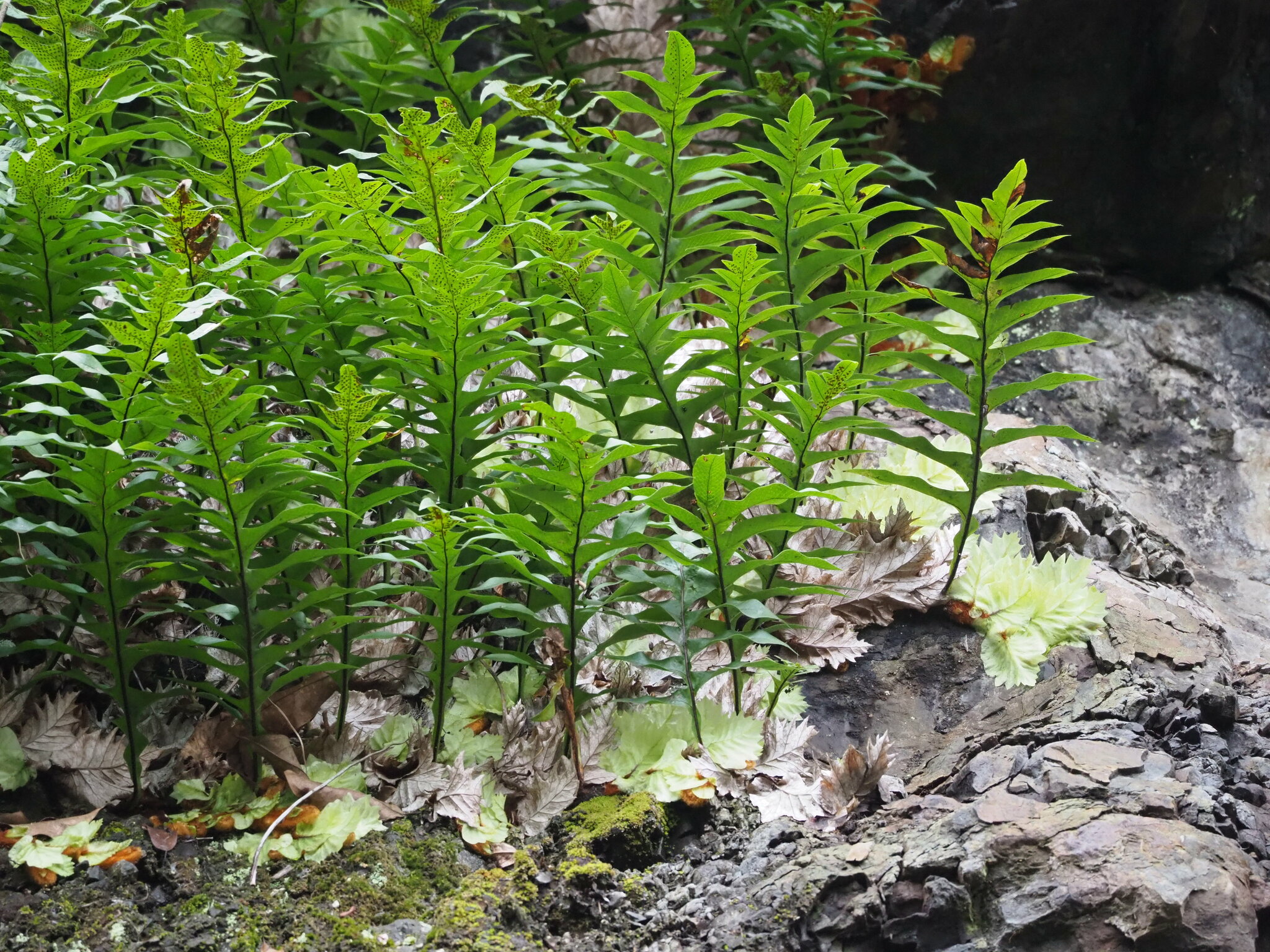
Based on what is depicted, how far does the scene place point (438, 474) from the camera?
81.6 inches

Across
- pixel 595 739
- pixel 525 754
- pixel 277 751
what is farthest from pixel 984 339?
pixel 277 751

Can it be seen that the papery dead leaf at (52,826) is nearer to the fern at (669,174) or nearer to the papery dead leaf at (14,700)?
the papery dead leaf at (14,700)

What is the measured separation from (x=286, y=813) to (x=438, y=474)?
73 centimetres

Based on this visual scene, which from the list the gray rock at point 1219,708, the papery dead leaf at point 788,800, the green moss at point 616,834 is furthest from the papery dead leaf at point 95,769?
the gray rock at point 1219,708

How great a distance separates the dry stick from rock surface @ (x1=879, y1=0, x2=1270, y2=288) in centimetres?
375

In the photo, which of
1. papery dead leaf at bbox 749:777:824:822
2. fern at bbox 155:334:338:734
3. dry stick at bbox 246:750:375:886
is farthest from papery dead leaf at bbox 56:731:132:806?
papery dead leaf at bbox 749:777:824:822

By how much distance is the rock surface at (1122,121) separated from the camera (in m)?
4.10

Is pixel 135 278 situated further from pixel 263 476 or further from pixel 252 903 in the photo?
pixel 252 903

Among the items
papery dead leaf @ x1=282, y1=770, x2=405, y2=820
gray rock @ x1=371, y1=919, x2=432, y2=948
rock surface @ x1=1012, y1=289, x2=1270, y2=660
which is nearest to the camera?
gray rock @ x1=371, y1=919, x2=432, y2=948

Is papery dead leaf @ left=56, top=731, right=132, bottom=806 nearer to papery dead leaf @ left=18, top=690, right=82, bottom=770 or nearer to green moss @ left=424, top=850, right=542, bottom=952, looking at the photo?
papery dead leaf @ left=18, top=690, right=82, bottom=770

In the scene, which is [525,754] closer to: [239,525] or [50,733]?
[239,525]

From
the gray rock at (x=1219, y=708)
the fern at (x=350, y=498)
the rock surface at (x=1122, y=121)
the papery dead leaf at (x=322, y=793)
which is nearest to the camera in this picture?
the fern at (x=350, y=498)

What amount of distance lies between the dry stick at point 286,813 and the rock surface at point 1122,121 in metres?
3.75

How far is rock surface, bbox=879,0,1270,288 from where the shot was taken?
161 inches
